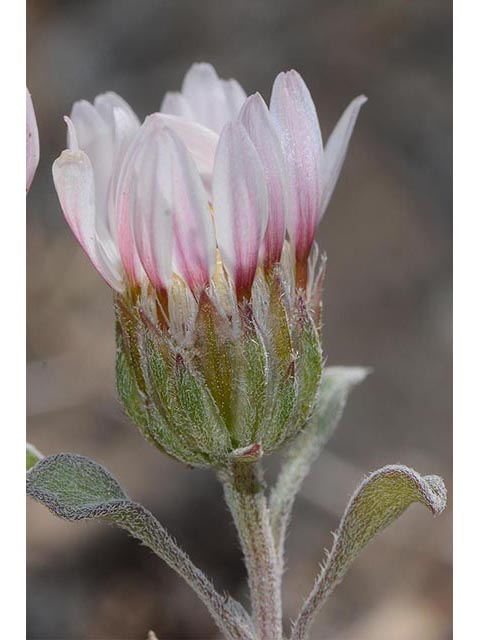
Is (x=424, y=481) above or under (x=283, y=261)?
under

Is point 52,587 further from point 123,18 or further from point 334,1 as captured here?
point 334,1

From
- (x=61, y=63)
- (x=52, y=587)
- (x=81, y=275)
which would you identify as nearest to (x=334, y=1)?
(x=61, y=63)

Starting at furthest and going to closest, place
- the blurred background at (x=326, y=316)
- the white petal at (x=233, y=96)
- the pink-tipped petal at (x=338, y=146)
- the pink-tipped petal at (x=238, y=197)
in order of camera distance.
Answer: the blurred background at (x=326, y=316) < the white petal at (x=233, y=96) < the pink-tipped petal at (x=338, y=146) < the pink-tipped petal at (x=238, y=197)

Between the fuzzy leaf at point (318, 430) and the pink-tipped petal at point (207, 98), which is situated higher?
the pink-tipped petal at point (207, 98)

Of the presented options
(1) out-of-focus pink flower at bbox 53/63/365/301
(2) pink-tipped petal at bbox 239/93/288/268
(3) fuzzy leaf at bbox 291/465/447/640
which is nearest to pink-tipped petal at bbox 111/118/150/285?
(1) out-of-focus pink flower at bbox 53/63/365/301

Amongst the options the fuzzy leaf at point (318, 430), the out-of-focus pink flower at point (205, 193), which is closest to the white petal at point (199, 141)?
the out-of-focus pink flower at point (205, 193)

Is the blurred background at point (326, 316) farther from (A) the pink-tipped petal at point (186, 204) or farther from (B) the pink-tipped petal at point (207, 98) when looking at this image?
(A) the pink-tipped petal at point (186, 204)

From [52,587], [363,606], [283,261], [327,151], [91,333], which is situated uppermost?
[327,151]
